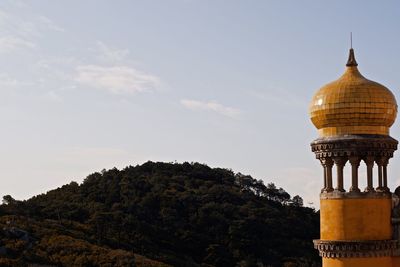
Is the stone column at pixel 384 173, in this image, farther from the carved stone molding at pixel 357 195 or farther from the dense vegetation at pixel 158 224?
the dense vegetation at pixel 158 224

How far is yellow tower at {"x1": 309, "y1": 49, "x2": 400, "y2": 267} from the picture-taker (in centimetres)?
1362

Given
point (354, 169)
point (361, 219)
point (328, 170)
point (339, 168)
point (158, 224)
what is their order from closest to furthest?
point (361, 219)
point (354, 169)
point (339, 168)
point (328, 170)
point (158, 224)

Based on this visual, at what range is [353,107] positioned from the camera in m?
13.8

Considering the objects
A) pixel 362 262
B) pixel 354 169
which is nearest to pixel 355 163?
pixel 354 169

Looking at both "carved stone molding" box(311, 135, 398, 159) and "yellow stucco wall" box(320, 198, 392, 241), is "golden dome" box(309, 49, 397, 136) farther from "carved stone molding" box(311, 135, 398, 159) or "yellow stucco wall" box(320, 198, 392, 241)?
"yellow stucco wall" box(320, 198, 392, 241)

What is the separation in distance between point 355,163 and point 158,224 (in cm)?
8165

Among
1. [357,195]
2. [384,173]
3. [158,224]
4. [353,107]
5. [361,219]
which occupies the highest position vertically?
[158,224]

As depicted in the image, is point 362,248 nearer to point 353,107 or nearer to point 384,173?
point 384,173

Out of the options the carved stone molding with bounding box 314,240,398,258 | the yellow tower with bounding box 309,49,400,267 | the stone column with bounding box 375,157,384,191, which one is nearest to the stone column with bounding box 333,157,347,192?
the yellow tower with bounding box 309,49,400,267

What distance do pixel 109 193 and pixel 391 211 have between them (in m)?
91.3

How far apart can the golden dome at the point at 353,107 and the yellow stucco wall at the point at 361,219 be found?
1.43 m

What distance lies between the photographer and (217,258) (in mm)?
84312

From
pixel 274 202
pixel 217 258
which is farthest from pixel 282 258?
pixel 274 202

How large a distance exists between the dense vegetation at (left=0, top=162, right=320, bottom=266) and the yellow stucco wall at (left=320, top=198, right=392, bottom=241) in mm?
49809
